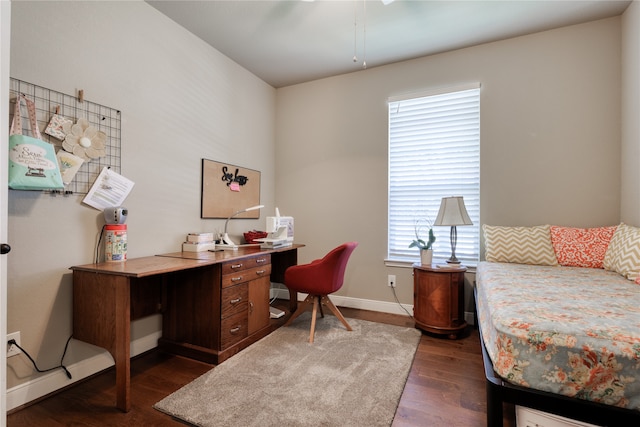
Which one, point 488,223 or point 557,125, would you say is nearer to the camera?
point 557,125

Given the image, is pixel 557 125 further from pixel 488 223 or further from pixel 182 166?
pixel 182 166

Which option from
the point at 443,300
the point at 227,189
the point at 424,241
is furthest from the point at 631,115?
the point at 227,189

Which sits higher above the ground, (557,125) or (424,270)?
(557,125)

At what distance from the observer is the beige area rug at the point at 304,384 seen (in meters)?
1.53

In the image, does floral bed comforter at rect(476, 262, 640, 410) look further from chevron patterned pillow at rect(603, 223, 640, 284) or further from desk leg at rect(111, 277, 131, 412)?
desk leg at rect(111, 277, 131, 412)

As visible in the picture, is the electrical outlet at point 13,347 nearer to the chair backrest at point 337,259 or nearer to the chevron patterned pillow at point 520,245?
the chair backrest at point 337,259

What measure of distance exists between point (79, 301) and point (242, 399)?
115cm

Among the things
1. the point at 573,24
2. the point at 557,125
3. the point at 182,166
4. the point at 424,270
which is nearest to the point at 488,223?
the point at 424,270

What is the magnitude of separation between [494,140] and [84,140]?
332cm

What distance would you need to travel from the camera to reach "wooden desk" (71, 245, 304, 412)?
1.62 metres

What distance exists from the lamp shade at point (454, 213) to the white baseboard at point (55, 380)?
8.87 feet

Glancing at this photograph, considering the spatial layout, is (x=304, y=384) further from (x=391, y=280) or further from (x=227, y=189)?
(x=227, y=189)

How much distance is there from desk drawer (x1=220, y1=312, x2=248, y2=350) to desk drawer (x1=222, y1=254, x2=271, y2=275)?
0.35 meters

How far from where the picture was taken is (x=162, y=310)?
7.72 feet
